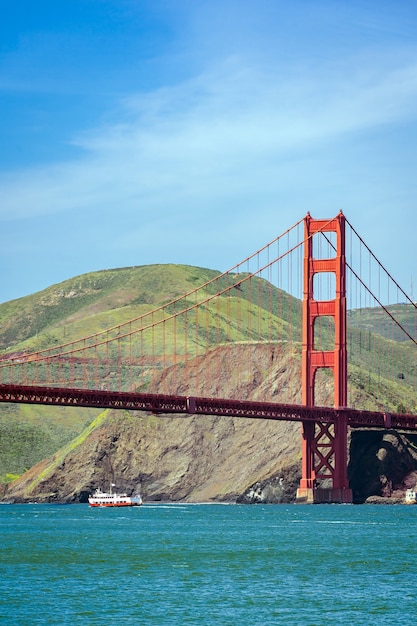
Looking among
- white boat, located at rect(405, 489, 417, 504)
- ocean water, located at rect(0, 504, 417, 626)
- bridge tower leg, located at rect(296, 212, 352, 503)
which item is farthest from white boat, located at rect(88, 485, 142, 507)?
ocean water, located at rect(0, 504, 417, 626)

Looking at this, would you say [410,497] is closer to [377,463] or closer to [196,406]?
[377,463]

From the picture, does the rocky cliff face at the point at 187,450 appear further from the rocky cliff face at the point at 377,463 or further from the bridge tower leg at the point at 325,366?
the bridge tower leg at the point at 325,366

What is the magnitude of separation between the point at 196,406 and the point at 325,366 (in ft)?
41.1

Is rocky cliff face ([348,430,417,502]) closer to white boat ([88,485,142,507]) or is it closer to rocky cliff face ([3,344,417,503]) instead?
rocky cliff face ([3,344,417,503])

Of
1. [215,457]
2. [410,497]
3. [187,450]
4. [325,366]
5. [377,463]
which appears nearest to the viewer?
[325,366]

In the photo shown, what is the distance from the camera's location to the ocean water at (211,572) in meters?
49.4

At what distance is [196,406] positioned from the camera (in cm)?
11662

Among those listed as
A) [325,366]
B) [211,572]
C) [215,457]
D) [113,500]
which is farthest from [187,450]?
[211,572]

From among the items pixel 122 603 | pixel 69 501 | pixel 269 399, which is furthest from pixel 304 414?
pixel 122 603

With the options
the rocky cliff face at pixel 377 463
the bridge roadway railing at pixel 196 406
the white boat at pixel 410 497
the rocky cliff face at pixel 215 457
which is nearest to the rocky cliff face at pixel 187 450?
the rocky cliff face at pixel 215 457

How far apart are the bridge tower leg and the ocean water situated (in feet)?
65.4

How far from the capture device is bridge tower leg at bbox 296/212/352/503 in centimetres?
12306

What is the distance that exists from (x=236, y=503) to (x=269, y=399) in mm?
13597

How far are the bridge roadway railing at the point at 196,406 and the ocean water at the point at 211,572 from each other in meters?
9.47
